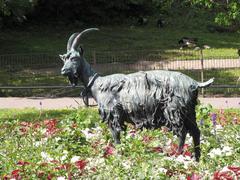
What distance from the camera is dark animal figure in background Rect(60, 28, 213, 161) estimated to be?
7.19 m

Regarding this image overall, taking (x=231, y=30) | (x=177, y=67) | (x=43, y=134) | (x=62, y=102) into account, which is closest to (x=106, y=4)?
(x=231, y=30)

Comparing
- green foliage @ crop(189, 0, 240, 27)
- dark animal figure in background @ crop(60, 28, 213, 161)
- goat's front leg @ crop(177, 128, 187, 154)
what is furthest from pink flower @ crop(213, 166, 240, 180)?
green foliage @ crop(189, 0, 240, 27)

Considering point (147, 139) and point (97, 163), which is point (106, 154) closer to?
point (97, 163)

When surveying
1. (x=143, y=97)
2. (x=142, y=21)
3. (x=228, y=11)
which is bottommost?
(x=142, y=21)

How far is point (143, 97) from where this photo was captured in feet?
24.2

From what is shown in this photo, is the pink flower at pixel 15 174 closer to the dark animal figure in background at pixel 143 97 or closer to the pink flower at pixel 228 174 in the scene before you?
the pink flower at pixel 228 174

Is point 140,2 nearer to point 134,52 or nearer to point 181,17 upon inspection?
point 181,17

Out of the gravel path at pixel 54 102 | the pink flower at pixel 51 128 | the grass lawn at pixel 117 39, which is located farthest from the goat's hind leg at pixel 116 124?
the grass lawn at pixel 117 39

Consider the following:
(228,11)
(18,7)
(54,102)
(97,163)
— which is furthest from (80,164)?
(18,7)

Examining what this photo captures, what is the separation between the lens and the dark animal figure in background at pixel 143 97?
23.6 ft

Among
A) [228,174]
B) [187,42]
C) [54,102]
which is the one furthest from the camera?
[187,42]

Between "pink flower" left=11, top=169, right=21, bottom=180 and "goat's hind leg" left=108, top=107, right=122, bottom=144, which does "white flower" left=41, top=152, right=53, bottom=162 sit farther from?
"goat's hind leg" left=108, top=107, right=122, bottom=144

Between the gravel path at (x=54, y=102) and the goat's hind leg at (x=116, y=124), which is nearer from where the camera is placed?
the goat's hind leg at (x=116, y=124)

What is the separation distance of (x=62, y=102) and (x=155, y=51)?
11898 millimetres
